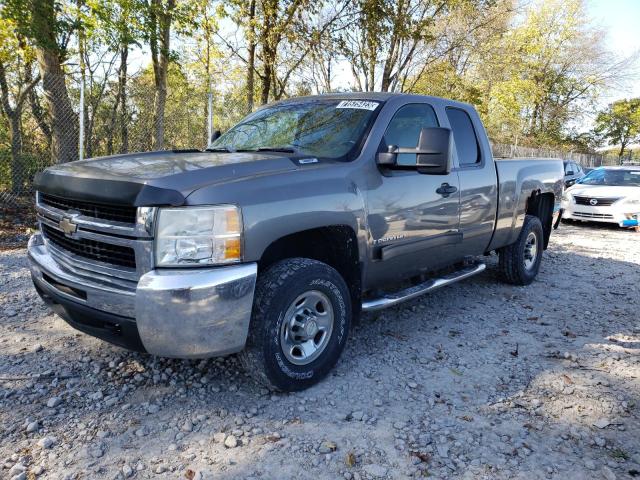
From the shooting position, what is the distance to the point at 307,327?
9.88 ft

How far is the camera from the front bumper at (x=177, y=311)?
2.41m

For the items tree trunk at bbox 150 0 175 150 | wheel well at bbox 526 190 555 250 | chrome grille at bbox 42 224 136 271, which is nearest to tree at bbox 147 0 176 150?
tree trunk at bbox 150 0 175 150

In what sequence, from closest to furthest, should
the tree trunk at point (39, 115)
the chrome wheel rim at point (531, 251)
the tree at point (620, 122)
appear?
1. the chrome wheel rim at point (531, 251)
2. the tree trunk at point (39, 115)
3. the tree at point (620, 122)

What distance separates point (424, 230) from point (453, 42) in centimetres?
1527

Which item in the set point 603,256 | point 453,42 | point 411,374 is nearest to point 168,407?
point 411,374

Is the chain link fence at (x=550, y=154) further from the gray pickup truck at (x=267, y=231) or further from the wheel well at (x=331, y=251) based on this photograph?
Answer: the wheel well at (x=331, y=251)

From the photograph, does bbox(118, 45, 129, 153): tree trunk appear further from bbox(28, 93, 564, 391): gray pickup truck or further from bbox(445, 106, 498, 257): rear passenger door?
bbox(445, 106, 498, 257): rear passenger door

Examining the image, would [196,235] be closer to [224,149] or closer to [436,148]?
[224,149]

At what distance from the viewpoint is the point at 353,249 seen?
10.7 ft

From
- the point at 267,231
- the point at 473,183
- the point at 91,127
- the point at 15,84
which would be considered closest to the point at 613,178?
the point at 473,183

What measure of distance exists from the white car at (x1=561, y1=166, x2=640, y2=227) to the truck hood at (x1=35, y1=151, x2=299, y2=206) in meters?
9.23

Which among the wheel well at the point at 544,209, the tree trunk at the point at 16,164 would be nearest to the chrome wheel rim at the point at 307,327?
the wheel well at the point at 544,209

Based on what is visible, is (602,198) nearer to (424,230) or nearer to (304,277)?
(424,230)

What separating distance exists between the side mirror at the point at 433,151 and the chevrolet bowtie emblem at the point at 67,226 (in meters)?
2.01
